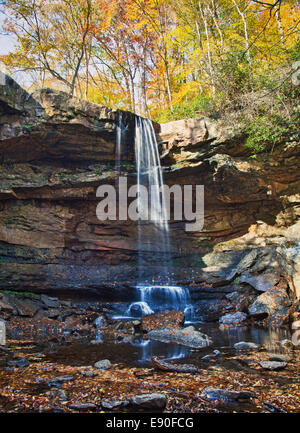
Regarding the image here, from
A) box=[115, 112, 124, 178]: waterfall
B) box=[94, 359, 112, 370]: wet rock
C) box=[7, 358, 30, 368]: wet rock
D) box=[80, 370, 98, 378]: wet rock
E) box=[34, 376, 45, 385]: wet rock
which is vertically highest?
box=[115, 112, 124, 178]: waterfall

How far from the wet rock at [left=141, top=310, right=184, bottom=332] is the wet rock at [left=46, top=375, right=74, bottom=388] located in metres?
4.07

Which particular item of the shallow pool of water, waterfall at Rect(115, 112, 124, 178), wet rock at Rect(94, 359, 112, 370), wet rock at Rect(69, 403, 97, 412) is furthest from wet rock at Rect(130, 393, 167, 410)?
waterfall at Rect(115, 112, 124, 178)

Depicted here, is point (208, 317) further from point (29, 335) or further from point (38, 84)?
point (38, 84)

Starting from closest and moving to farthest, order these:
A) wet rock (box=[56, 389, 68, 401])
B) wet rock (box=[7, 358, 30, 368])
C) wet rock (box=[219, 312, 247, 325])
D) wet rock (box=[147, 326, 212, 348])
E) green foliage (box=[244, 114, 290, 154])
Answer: wet rock (box=[56, 389, 68, 401]), wet rock (box=[7, 358, 30, 368]), wet rock (box=[147, 326, 212, 348]), wet rock (box=[219, 312, 247, 325]), green foliage (box=[244, 114, 290, 154])

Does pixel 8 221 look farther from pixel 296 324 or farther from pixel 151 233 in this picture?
pixel 296 324

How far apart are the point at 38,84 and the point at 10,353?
70.1 ft

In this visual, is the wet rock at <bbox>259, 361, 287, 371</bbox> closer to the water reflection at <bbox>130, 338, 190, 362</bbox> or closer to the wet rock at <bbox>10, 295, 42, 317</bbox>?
the water reflection at <bbox>130, 338, 190, 362</bbox>

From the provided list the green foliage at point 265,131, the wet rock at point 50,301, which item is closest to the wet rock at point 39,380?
the wet rock at point 50,301

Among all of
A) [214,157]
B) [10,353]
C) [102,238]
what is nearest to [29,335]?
[10,353]

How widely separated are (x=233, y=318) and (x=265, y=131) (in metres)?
7.09

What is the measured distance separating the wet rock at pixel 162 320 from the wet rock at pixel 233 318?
1.32 meters

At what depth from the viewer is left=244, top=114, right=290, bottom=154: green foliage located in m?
10.7

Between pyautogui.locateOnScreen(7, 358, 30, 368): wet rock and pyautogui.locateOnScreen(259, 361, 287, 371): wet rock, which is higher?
pyautogui.locateOnScreen(259, 361, 287, 371): wet rock

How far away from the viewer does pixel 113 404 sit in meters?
3.17
